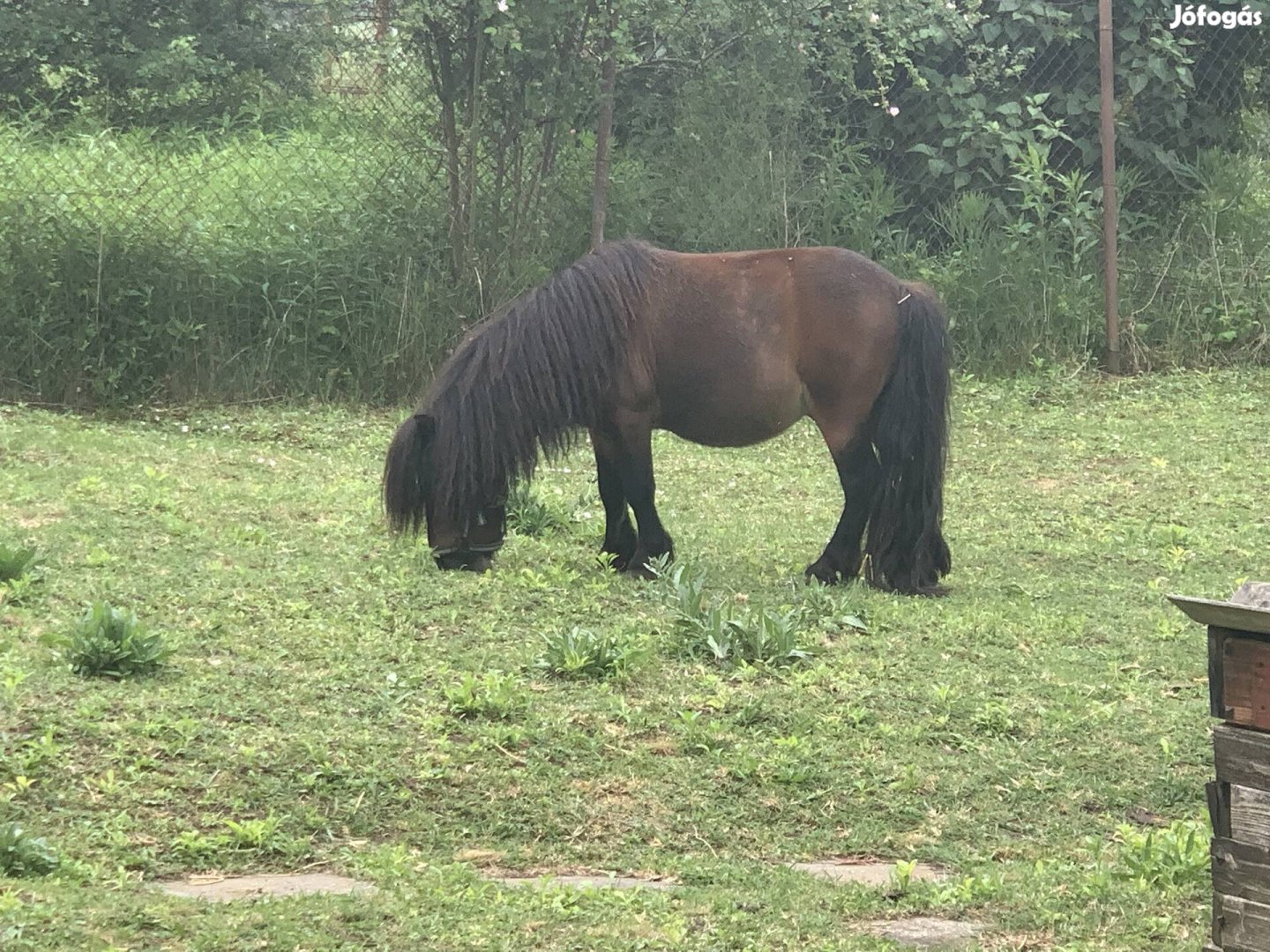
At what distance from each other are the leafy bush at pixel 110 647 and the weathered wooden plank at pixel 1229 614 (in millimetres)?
3175

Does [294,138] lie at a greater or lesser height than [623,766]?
greater

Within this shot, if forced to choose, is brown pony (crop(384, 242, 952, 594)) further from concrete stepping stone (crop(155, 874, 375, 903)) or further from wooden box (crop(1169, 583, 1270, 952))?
wooden box (crop(1169, 583, 1270, 952))

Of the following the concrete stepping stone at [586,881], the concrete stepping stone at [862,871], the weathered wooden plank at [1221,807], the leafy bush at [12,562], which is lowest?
the concrete stepping stone at [862,871]

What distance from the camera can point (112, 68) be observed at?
11.3m

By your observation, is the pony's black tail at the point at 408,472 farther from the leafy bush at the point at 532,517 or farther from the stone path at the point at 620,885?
the stone path at the point at 620,885

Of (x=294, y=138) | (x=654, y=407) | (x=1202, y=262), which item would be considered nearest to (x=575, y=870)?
(x=654, y=407)

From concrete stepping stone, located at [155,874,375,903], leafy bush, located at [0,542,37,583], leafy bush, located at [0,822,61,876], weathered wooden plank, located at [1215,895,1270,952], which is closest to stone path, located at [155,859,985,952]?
concrete stepping stone, located at [155,874,375,903]

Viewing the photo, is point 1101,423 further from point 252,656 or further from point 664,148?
point 252,656

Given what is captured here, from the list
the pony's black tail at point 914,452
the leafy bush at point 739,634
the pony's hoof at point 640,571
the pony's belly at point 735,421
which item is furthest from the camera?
the pony's belly at point 735,421

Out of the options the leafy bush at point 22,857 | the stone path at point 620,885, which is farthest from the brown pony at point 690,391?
the leafy bush at point 22,857

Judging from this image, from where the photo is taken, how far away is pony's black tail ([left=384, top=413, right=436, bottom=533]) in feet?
21.2

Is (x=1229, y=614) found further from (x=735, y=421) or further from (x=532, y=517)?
(x=532, y=517)

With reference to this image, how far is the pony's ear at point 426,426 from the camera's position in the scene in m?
6.46

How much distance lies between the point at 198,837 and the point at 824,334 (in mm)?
3591
